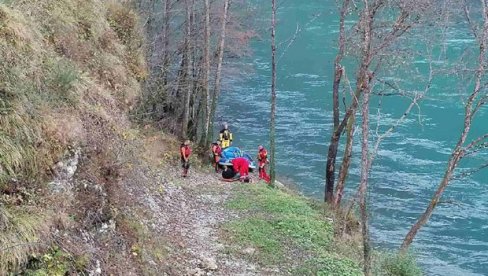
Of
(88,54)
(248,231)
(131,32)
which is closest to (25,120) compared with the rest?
(88,54)

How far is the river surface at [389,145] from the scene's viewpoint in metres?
19.4

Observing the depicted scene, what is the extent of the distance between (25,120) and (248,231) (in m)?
7.19

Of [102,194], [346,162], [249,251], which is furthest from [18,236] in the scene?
[346,162]

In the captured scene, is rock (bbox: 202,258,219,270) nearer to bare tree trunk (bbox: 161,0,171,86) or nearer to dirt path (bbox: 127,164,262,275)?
dirt path (bbox: 127,164,262,275)

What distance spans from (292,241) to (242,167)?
5.39m

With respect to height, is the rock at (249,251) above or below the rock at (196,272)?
below

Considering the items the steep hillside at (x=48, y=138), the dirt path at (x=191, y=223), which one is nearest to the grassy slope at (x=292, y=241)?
the dirt path at (x=191, y=223)

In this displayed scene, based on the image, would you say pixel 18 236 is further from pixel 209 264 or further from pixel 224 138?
pixel 224 138

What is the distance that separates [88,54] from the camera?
11.8 metres

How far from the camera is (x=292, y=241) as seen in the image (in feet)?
43.1

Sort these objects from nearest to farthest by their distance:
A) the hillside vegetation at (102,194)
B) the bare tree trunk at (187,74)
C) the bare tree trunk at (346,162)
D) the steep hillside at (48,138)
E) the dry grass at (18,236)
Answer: the dry grass at (18,236) → the steep hillside at (48,138) → the hillside vegetation at (102,194) → the bare tree trunk at (346,162) → the bare tree trunk at (187,74)

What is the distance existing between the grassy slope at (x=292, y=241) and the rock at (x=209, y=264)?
2.98 feet

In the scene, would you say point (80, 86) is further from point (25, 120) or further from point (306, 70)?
point (306, 70)

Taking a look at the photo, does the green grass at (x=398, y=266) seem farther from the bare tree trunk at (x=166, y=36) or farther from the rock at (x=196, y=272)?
the bare tree trunk at (x=166, y=36)
